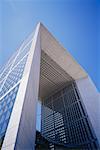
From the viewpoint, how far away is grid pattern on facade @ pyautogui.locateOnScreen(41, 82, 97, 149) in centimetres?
1272

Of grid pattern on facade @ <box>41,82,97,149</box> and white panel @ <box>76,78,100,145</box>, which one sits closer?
grid pattern on facade @ <box>41,82,97,149</box>

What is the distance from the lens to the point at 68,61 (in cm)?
1520

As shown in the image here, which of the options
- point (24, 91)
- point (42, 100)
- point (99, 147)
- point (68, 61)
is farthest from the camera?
point (42, 100)

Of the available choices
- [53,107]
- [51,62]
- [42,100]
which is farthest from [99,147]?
[42,100]

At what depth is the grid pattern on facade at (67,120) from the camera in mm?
12719

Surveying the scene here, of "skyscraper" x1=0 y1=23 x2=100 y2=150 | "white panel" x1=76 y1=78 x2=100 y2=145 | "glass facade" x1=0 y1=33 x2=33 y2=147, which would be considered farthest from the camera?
"white panel" x1=76 y1=78 x2=100 y2=145

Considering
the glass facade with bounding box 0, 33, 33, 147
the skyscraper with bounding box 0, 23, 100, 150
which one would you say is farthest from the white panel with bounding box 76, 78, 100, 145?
the glass facade with bounding box 0, 33, 33, 147

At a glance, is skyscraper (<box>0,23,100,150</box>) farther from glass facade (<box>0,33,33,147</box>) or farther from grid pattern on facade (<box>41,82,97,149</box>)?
glass facade (<box>0,33,33,147</box>)

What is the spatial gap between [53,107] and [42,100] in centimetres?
271

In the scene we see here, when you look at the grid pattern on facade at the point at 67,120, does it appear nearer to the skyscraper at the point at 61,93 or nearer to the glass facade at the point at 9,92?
the skyscraper at the point at 61,93

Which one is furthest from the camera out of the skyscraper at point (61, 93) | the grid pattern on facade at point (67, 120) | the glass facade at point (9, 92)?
the grid pattern on facade at point (67, 120)

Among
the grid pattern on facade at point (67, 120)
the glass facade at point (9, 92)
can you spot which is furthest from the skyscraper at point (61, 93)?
the glass facade at point (9, 92)

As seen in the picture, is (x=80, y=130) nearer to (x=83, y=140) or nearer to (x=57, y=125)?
(x=83, y=140)

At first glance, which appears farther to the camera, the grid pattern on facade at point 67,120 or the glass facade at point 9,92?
the grid pattern on facade at point 67,120
